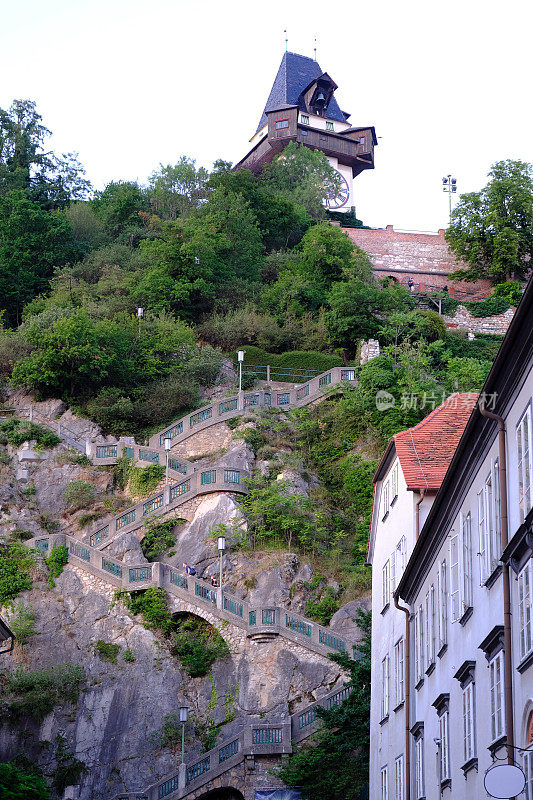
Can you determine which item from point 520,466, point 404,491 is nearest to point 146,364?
point 404,491

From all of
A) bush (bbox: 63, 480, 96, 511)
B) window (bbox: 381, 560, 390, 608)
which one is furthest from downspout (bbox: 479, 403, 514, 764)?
bush (bbox: 63, 480, 96, 511)

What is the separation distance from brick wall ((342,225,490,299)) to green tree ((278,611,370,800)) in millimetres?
45081

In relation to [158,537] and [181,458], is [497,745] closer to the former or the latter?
[158,537]

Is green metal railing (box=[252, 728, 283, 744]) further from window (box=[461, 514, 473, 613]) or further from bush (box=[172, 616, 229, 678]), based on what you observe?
window (box=[461, 514, 473, 613])

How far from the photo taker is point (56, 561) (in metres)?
39.8

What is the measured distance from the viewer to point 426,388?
47719 mm

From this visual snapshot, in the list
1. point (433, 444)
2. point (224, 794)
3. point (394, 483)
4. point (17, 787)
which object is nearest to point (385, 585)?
point (394, 483)

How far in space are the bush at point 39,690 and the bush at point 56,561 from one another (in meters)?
3.55

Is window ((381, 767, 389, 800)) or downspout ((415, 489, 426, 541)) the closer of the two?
downspout ((415, 489, 426, 541))

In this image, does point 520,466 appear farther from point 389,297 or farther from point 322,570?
point 389,297

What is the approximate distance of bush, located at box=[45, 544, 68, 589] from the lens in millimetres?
39500

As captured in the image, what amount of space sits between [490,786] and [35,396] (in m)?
41.3

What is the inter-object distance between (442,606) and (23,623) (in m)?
21.2

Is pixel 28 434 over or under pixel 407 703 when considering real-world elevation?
over
